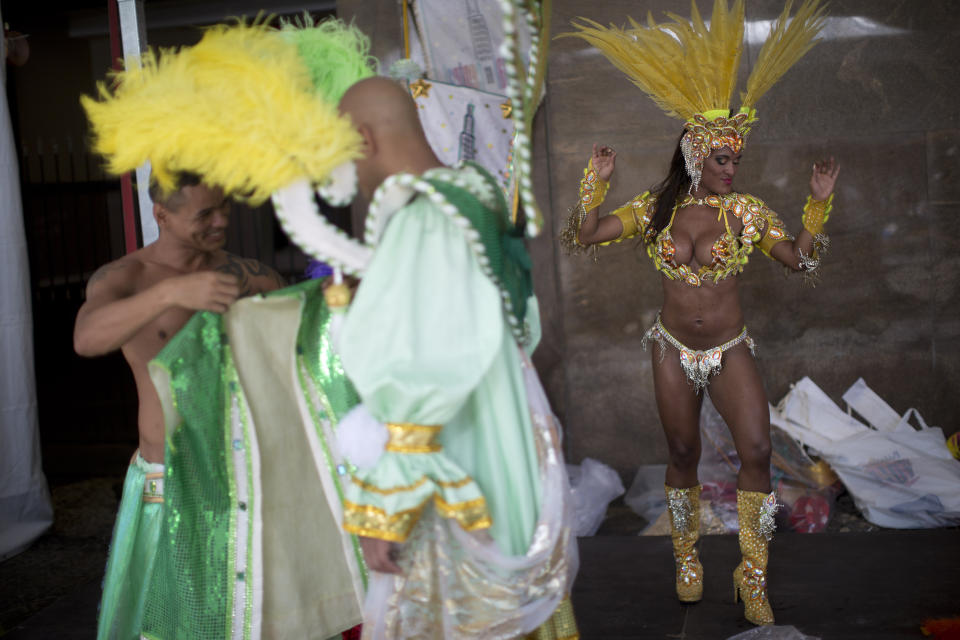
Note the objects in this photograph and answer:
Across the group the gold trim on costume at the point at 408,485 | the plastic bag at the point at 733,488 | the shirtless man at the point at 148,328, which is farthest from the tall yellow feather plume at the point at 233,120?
the plastic bag at the point at 733,488

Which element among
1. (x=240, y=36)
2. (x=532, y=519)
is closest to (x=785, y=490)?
(x=532, y=519)

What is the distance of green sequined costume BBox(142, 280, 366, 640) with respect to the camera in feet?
7.43

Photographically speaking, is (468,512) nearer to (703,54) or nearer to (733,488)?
(703,54)

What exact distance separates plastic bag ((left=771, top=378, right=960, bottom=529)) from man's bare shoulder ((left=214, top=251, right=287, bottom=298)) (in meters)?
3.34

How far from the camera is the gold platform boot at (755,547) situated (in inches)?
134

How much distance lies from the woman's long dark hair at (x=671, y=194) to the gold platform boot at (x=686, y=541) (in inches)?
44.1

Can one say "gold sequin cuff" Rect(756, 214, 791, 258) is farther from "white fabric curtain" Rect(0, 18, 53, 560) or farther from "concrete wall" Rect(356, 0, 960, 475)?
"white fabric curtain" Rect(0, 18, 53, 560)

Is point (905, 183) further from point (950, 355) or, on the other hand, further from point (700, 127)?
point (700, 127)

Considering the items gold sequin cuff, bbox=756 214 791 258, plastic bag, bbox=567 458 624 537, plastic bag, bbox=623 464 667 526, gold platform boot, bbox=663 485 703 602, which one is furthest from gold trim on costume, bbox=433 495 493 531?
plastic bag, bbox=623 464 667 526

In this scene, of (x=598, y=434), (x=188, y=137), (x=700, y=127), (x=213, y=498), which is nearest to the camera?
(x=188, y=137)

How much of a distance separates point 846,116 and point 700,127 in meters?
2.04

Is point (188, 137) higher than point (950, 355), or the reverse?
point (188, 137)

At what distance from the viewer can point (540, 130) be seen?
5.33 meters

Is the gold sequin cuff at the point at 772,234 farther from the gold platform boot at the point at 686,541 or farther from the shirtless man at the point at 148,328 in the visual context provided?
the shirtless man at the point at 148,328
